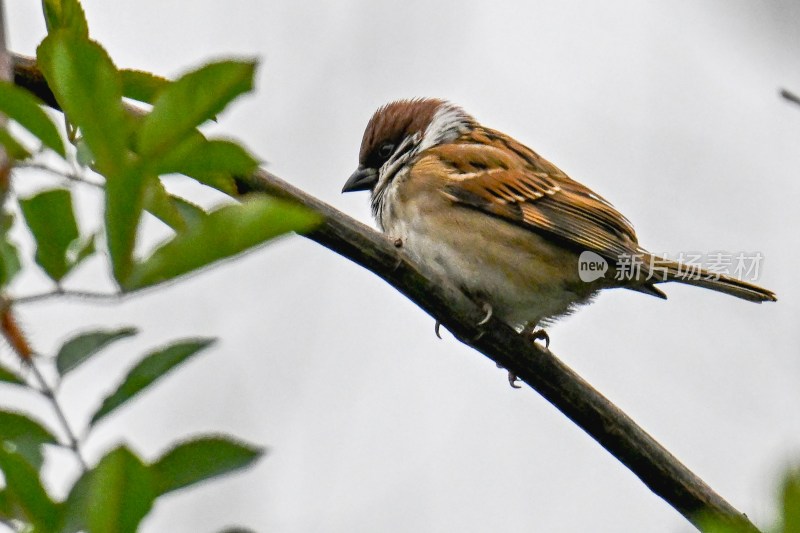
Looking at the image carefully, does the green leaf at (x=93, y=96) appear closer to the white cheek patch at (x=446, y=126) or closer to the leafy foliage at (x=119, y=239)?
the leafy foliage at (x=119, y=239)

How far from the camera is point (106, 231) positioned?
48.9 inches

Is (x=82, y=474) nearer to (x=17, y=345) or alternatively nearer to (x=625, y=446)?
(x=17, y=345)

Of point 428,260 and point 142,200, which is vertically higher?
point 142,200

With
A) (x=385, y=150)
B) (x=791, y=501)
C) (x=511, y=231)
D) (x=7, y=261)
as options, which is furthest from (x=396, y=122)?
(x=791, y=501)

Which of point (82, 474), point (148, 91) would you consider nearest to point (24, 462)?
point (82, 474)

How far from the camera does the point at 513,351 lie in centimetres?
375

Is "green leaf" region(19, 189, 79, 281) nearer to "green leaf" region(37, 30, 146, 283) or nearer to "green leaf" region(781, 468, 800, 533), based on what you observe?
"green leaf" region(37, 30, 146, 283)

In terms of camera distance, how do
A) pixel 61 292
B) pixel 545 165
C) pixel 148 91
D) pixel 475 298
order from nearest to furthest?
pixel 61 292
pixel 148 91
pixel 475 298
pixel 545 165

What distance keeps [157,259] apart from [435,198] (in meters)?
3.52

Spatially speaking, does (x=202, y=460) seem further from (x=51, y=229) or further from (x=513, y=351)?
(x=513, y=351)

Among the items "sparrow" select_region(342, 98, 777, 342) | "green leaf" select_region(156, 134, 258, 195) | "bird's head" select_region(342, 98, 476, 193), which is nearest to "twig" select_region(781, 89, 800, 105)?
"green leaf" select_region(156, 134, 258, 195)

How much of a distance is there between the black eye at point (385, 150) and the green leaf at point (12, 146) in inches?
153

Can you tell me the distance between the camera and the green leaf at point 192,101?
1302 millimetres

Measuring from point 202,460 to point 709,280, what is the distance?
3.27 m
